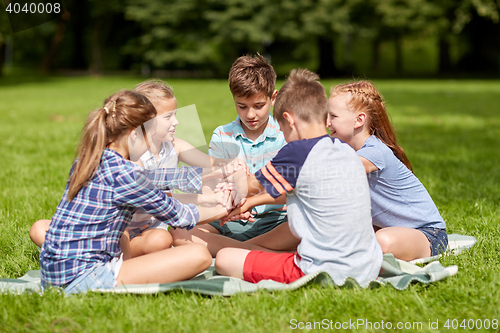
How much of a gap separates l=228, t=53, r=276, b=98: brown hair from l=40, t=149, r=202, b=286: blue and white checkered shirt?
113 cm

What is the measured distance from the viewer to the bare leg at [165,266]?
269cm

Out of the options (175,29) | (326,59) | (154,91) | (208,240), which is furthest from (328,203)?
(326,59)

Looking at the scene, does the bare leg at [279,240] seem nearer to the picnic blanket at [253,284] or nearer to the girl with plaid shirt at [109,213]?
the picnic blanket at [253,284]

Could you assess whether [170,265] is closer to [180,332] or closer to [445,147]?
[180,332]

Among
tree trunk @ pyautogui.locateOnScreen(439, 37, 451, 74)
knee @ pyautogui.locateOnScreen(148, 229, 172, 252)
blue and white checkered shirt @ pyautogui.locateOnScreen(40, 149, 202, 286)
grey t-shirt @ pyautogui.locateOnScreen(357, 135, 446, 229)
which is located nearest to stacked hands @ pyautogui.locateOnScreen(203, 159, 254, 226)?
knee @ pyautogui.locateOnScreen(148, 229, 172, 252)

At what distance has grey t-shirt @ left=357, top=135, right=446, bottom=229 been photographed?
10.6 feet

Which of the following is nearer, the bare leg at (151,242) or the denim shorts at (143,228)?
the bare leg at (151,242)

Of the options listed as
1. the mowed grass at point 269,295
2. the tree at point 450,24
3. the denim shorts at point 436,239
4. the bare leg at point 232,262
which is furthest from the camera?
the tree at point 450,24

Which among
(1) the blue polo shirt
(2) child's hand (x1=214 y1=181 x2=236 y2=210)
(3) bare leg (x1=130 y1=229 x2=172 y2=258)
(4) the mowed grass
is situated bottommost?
(4) the mowed grass

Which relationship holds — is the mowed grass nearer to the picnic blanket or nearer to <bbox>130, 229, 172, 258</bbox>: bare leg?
the picnic blanket

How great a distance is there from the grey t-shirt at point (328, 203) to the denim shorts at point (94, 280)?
100cm

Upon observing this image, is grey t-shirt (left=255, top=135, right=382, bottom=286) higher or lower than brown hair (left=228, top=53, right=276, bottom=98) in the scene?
lower

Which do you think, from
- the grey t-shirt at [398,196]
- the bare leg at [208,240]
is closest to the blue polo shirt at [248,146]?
the bare leg at [208,240]

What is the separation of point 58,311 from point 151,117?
117cm
